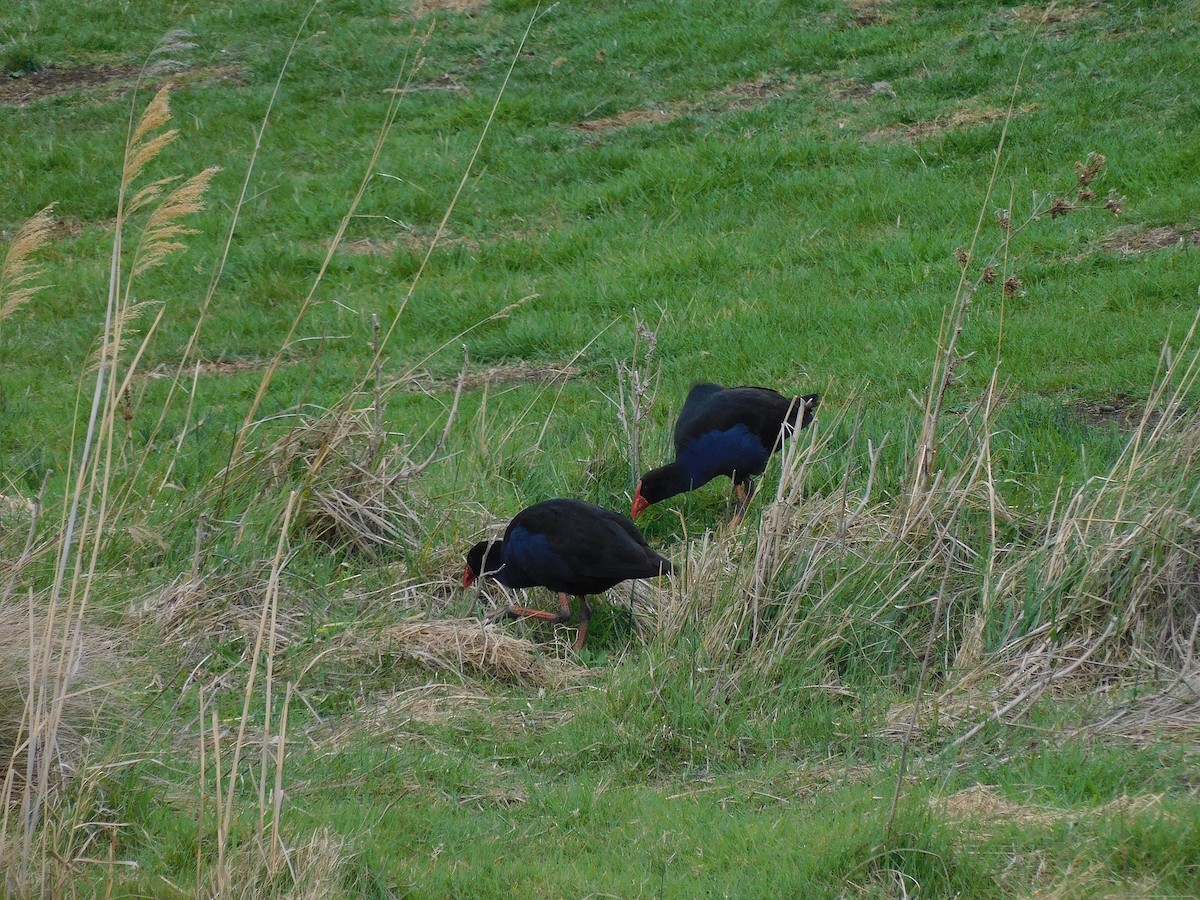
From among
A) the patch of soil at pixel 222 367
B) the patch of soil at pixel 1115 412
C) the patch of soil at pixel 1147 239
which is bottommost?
the patch of soil at pixel 1115 412

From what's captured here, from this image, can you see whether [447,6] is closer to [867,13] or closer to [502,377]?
[867,13]

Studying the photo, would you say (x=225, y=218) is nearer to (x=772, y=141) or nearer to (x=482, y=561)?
(x=772, y=141)

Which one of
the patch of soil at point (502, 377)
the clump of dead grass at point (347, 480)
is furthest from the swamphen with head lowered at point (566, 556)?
the patch of soil at point (502, 377)

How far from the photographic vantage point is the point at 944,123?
10.9m

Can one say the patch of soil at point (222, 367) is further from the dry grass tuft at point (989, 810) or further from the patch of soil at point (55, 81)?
the dry grass tuft at point (989, 810)

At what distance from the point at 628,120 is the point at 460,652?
26.6 feet

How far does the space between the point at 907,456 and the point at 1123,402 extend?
1.75 m

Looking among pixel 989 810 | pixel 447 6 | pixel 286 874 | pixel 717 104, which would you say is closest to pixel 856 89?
pixel 717 104

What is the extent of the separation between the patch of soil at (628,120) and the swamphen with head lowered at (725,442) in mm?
5928

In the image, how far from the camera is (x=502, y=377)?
27.9 feet

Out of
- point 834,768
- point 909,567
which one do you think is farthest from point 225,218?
point 834,768

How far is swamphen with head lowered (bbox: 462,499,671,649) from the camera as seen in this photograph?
16.9 ft

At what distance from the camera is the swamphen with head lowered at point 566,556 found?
5145 millimetres

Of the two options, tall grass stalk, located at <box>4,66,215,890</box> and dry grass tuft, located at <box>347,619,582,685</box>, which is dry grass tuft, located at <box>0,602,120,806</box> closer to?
tall grass stalk, located at <box>4,66,215,890</box>
